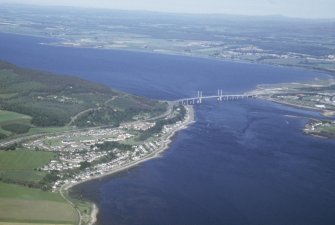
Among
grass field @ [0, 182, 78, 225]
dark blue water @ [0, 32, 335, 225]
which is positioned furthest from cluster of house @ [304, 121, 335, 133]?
grass field @ [0, 182, 78, 225]

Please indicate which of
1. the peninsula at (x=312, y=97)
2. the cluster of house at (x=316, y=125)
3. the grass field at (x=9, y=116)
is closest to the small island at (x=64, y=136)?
the grass field at (x=9, y=116)

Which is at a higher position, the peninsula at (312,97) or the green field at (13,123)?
the green field at (13,123)


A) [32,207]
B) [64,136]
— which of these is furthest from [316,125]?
[32,207]

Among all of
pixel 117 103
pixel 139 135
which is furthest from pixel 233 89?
pixel 139 135

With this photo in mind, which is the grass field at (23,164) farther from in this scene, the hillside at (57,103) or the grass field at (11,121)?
the grass field at (11,121)

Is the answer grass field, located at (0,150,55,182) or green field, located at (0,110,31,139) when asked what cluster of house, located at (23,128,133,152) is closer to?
grass field, located at (0,150,55,182)

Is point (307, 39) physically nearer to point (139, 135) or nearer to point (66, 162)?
point (139, 135)
